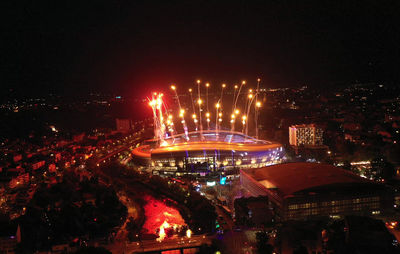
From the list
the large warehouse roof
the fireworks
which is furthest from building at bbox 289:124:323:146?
the large warehouse roof

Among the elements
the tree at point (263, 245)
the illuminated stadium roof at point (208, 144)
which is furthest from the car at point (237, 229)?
the illuminated stadium roof at point (208, 144)

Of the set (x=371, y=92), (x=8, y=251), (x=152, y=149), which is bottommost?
(x=8, y=251)

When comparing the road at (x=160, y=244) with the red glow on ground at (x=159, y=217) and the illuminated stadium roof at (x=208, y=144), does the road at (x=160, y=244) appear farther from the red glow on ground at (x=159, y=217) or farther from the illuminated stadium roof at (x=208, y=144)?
the illuminated stadium roof at (x=208, y=144)

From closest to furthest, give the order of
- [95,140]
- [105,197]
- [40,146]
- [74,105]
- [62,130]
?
1. [105,197]
2. [40,146]
3. [95,140]
4. [62,130]
5. [74,105]

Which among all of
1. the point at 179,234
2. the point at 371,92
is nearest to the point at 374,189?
the point at 179,234

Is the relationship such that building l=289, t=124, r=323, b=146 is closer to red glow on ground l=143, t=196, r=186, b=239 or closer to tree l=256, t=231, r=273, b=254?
red glow on ground l=143, t=196, r=186, b=239

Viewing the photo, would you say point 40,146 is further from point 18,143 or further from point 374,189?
point 374,189

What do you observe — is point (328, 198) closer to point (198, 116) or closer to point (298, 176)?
point (298, 176)
